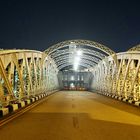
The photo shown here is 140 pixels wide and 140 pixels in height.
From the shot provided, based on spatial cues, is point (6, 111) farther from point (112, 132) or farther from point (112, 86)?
point (112, 86)

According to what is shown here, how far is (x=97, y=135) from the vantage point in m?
9.29

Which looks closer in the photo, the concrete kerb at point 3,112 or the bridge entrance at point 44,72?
the concrete kerb at point 3,112

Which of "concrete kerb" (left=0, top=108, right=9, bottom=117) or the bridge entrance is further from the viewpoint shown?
the bridge entrance

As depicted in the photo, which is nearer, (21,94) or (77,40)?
(21,94)

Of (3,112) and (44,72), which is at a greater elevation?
(44,72)

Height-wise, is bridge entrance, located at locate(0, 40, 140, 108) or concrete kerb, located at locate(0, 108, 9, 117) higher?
bridge entrance, located at locate(0, 40, 140, 108)

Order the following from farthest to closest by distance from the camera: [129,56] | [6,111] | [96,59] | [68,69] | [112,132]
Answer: [68,69] → [96,59] → [129,56] → [6,111] → [112,132]

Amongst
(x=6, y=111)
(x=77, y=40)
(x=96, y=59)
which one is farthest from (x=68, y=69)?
(x=6, y=111)

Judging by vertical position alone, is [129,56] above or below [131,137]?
above

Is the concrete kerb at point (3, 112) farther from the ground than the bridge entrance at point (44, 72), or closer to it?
closer to it

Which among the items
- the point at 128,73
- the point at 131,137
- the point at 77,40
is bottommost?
the point at 131,137

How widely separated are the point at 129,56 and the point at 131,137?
63.4ft

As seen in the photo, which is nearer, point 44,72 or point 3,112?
point 3,112

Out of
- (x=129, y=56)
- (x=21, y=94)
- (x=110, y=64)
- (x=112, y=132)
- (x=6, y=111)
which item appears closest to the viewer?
(x=112, y=132)
